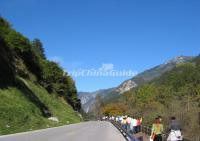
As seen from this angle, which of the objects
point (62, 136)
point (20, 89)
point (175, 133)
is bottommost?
point (175, 133)

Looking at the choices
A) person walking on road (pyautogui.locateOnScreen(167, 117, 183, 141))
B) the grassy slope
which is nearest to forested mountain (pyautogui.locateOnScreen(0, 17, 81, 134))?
the grassy slope

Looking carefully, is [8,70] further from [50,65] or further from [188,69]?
[188,69]

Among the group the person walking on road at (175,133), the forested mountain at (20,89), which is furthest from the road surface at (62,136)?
the person walking on road at (175,133)

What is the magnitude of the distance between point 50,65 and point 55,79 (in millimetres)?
3626

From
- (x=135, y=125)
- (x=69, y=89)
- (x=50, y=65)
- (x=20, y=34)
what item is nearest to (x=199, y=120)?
(x=135, y=125)

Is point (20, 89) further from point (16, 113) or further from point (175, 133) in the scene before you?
point (175, 133)

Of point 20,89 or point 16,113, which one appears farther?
point 20,89

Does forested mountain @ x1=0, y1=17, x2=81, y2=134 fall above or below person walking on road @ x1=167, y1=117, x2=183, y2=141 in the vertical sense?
above

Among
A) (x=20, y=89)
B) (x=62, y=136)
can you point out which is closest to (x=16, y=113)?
(x=62, y=136)

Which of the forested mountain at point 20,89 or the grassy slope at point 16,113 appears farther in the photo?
the forested mountain at point 20,89

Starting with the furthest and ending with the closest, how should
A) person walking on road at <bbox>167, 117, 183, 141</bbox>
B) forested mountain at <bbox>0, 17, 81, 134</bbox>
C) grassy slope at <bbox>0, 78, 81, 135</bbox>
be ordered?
forested mountain at <bbox>0, 17, 81, 134</bbox> → grassy slope at <bbox>0, 78, 81, 135</bbox> → person walking on road at <bbox>167, 117, 183, 141</bbox>

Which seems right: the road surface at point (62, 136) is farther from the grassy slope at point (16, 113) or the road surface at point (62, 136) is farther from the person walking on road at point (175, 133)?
the person walking on road at point (175, 133)

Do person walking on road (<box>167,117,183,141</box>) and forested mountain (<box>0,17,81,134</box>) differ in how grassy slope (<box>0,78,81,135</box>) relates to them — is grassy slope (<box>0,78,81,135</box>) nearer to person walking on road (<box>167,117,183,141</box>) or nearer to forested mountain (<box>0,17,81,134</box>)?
forested mountain (<box>0,17,81,134</box>)

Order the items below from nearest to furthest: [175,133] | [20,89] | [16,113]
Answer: [175,133] → [16,113] → [20,89]
